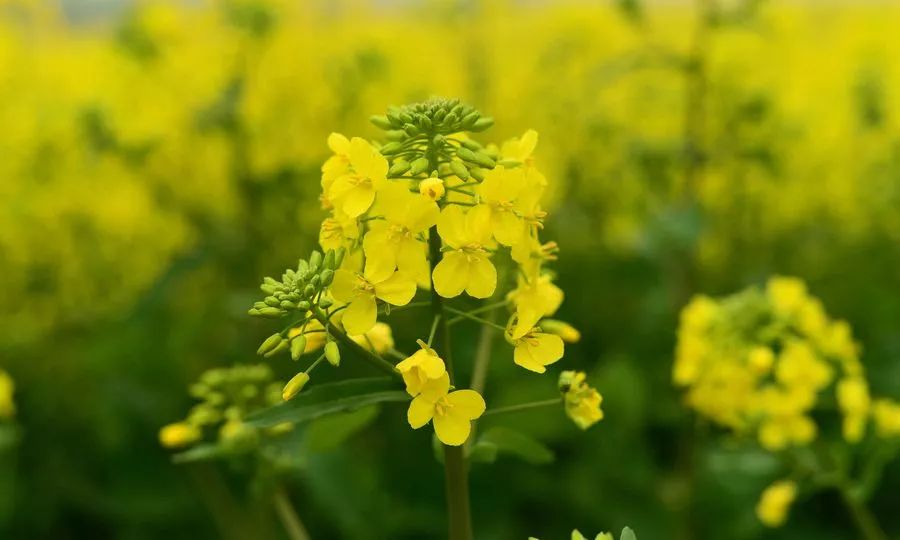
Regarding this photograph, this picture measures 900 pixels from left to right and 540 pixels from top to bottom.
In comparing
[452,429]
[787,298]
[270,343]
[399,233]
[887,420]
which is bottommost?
[452,429]

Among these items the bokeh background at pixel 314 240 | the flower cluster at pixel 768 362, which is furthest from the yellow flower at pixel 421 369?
the bokeh background at pixel 314 240

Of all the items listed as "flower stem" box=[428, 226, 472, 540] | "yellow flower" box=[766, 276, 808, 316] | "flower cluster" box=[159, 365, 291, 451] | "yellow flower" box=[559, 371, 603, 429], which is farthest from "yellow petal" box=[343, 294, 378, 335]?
"yellow flower" box=[766, 276, 808, 316]

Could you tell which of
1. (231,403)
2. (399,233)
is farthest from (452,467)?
(231,403)

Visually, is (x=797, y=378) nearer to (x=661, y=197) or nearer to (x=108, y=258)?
(x=661, y=197)

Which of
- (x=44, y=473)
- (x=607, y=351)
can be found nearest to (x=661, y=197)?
(x=607, y=351)

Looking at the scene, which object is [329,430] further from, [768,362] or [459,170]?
[768,362]
